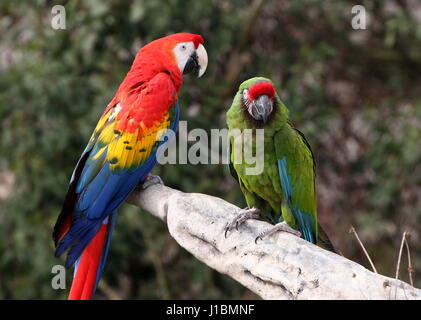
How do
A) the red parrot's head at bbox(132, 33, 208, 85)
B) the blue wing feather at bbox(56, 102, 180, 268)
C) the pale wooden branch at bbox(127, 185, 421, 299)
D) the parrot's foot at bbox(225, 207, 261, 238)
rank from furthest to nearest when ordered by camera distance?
1. the red parrot's head at bbox(132, 33, 208, 85)
2. the blue wing feather at bbox(56, 102, 180, 268)
3. the parrot's foot at bbox(225, 207, 261, 238)
4. the pale wooden branch at bbox(127, 185, 421, 299)

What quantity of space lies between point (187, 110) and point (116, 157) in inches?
38.7

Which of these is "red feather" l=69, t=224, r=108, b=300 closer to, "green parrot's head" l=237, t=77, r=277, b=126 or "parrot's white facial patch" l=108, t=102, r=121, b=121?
"parrot's white facial patch" l=108, t=102, r=121, b=121

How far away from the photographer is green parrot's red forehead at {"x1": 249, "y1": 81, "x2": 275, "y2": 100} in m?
1.64

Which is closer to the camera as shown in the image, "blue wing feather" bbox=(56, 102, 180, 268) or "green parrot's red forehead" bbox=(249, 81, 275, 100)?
"green parrot's red forehead" bbox=(249, 81, 275, 100)

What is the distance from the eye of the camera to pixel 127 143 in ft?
6.17

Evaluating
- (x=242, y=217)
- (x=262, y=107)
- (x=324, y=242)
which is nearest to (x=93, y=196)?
(x=242, y=217)

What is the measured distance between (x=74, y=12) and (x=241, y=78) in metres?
0.78

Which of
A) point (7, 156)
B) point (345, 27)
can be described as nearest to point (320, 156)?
point (345, 27)

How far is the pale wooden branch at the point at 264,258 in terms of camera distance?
129 centimetres

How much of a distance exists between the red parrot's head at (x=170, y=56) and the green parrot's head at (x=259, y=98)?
395mm

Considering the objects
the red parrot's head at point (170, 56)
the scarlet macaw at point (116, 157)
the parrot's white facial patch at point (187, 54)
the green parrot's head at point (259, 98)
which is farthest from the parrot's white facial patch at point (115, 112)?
the green parrot's head at point (259, 98)

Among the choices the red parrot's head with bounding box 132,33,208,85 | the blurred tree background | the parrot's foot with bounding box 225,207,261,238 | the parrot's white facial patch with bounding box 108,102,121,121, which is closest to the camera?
the parrot's foot with bounding box 225,207,261,238

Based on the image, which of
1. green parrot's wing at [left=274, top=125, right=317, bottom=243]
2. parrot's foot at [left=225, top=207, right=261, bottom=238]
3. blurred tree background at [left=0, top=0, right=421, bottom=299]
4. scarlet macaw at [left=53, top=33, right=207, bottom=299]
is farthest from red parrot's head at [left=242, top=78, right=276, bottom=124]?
blurred tree background at [left=0, top=0, right=421, bottom=299]
